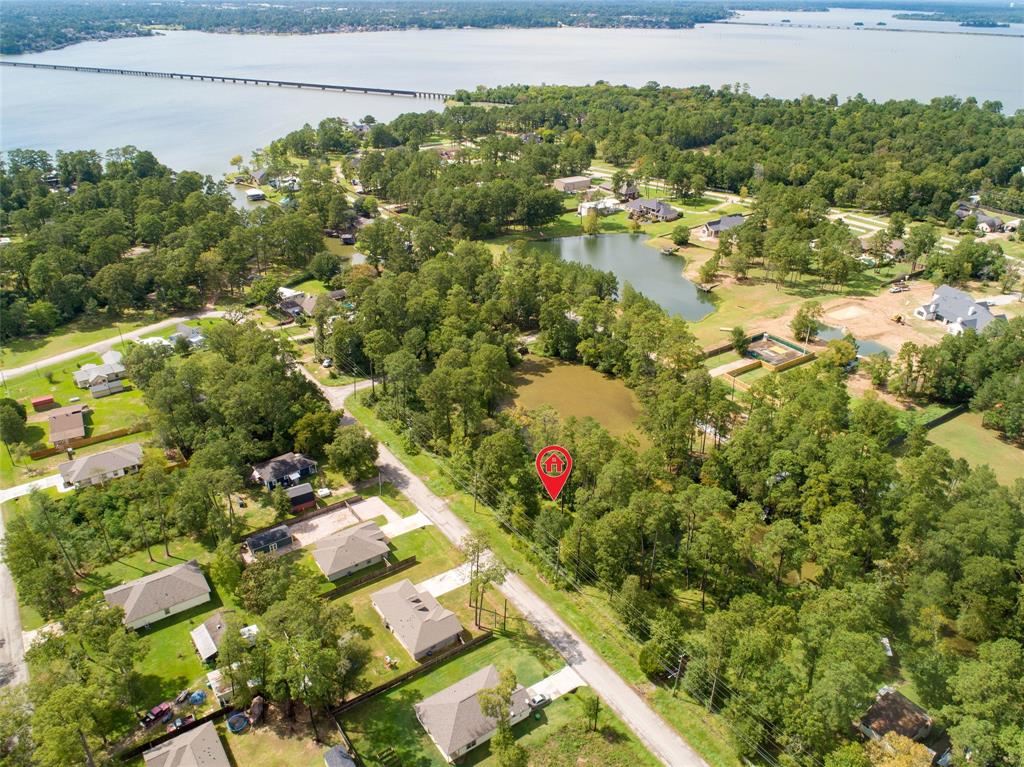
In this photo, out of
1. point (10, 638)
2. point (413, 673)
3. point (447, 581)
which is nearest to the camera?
point (413, 673)

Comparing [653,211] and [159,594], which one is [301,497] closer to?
[159,594]

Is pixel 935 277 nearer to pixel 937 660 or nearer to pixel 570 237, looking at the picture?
pixel 570 237

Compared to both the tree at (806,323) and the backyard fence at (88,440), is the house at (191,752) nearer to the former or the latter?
the backyard fence at (88,440)

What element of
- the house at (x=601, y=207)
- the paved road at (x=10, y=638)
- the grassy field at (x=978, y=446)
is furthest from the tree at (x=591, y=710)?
the house at (x=601, y=207)

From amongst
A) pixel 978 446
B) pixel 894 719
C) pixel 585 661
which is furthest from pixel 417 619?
pixel 978 446

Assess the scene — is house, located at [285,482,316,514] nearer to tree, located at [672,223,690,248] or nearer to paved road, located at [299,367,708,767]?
paved road, located at [299,367,708,767]

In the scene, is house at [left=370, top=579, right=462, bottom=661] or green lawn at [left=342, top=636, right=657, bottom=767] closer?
green lawn at [left=342, top=636, right=657, bottom=767]

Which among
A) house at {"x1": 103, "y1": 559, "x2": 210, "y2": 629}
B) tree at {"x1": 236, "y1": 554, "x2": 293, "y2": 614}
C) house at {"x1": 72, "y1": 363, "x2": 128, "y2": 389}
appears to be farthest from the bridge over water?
tree at {"x1": 236, "y1": 554, "x2": 293, "y2": 614}
